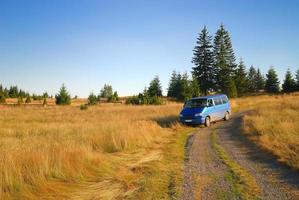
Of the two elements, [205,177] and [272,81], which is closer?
[205,177]

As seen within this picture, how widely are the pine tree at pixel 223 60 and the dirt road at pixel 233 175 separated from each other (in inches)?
1866

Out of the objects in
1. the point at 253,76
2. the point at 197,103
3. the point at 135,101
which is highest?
the point at 253,76

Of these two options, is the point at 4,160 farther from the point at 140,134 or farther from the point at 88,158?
the point at 140,134

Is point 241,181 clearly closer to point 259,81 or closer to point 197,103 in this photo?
point 197,103

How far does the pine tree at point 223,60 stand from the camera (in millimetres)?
58969

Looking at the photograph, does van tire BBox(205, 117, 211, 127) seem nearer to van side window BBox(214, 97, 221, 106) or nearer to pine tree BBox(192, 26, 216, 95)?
van side window BBox(214, 97, 221, 106)

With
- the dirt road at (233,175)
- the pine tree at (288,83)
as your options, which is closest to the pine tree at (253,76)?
the pine tree at (288,83)

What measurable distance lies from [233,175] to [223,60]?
54.4 meters

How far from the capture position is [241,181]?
753cm

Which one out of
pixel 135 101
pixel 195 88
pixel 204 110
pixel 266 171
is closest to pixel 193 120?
pixel 204 110

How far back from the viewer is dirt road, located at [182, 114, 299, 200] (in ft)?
21.7

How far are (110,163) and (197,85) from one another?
50.3m

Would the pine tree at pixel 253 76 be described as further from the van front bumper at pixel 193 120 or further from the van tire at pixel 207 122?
the van front bumper at pixel 193 120

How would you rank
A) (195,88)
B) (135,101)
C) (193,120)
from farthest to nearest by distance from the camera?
(135,101) < (195,88) < (193,120)
